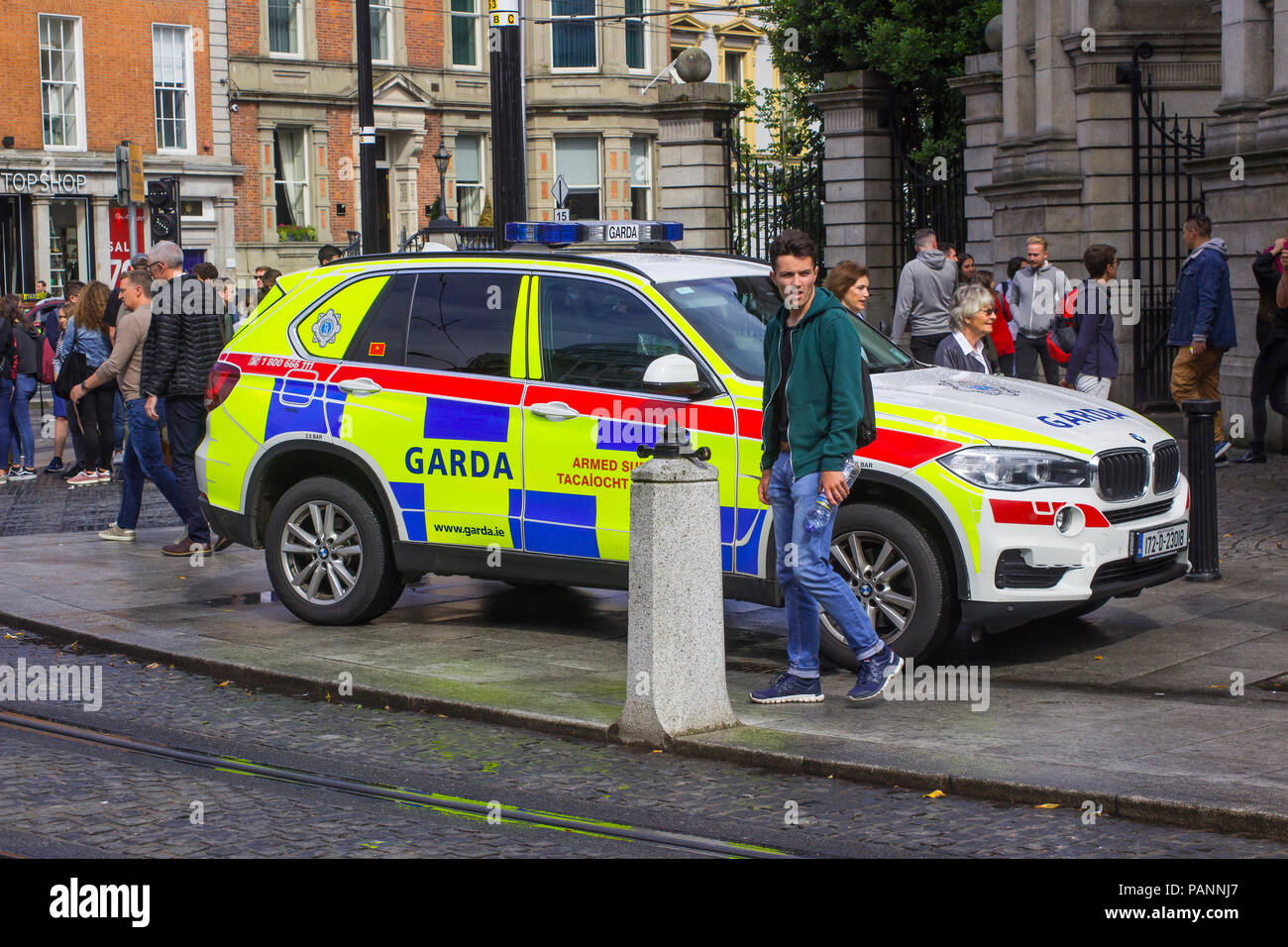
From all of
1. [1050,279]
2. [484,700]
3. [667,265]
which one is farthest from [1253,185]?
[484,700]

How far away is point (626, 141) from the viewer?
167 ft

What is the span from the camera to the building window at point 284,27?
44812 millimetres

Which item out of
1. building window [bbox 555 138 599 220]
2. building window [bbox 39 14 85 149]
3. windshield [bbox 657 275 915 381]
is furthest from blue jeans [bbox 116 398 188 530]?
building window [bbox 555 138 599 220]

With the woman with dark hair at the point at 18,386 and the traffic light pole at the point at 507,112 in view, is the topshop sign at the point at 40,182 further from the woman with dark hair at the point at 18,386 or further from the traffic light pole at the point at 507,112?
the traffic light pole at the point at 507,112

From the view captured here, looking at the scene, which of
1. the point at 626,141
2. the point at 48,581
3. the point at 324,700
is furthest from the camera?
the point at 626,141

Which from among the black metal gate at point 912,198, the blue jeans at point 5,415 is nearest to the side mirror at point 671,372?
the blue jeans at point 5,415

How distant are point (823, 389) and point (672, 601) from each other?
3.65ft

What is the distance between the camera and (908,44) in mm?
29281

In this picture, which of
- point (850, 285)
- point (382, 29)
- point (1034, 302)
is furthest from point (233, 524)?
point (382, 29)

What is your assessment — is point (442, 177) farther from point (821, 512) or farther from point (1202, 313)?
point (821, 512)

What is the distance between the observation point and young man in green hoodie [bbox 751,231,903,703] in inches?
279

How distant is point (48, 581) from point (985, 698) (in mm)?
6428
